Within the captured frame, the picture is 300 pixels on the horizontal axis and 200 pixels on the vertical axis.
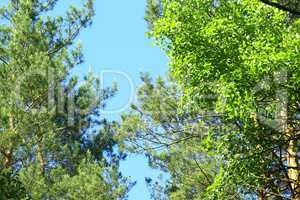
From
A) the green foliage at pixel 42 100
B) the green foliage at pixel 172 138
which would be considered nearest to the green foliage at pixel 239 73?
the green foliage at pixel 172 138

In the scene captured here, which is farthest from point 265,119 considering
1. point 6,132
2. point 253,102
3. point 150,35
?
point 6,132

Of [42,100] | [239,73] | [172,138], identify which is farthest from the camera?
[42,100]

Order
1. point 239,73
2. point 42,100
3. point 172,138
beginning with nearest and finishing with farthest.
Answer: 1. point 239,73
2. point 172,138
3. point 42,100

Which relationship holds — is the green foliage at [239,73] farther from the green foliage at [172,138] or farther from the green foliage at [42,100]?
the green foliage at [42,100]

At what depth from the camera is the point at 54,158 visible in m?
24.3

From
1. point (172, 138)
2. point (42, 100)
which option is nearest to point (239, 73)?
point (172, 138)

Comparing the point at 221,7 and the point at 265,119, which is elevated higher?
the point at 221,7

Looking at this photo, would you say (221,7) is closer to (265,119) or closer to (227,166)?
(265,119)

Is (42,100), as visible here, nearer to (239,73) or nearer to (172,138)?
A: (172,138)

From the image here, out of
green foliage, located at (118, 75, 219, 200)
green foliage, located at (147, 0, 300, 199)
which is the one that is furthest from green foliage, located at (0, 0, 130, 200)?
green foliage, located at (147, 0, 300, 199)

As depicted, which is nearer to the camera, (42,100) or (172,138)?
(172,138)

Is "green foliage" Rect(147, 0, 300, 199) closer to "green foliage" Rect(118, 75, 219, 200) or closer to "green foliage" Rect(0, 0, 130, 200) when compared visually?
"green foliage" Rect(118, 75, 219, 200)

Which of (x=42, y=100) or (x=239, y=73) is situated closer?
(x=239, y=73)

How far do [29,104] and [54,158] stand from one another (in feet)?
16.4
